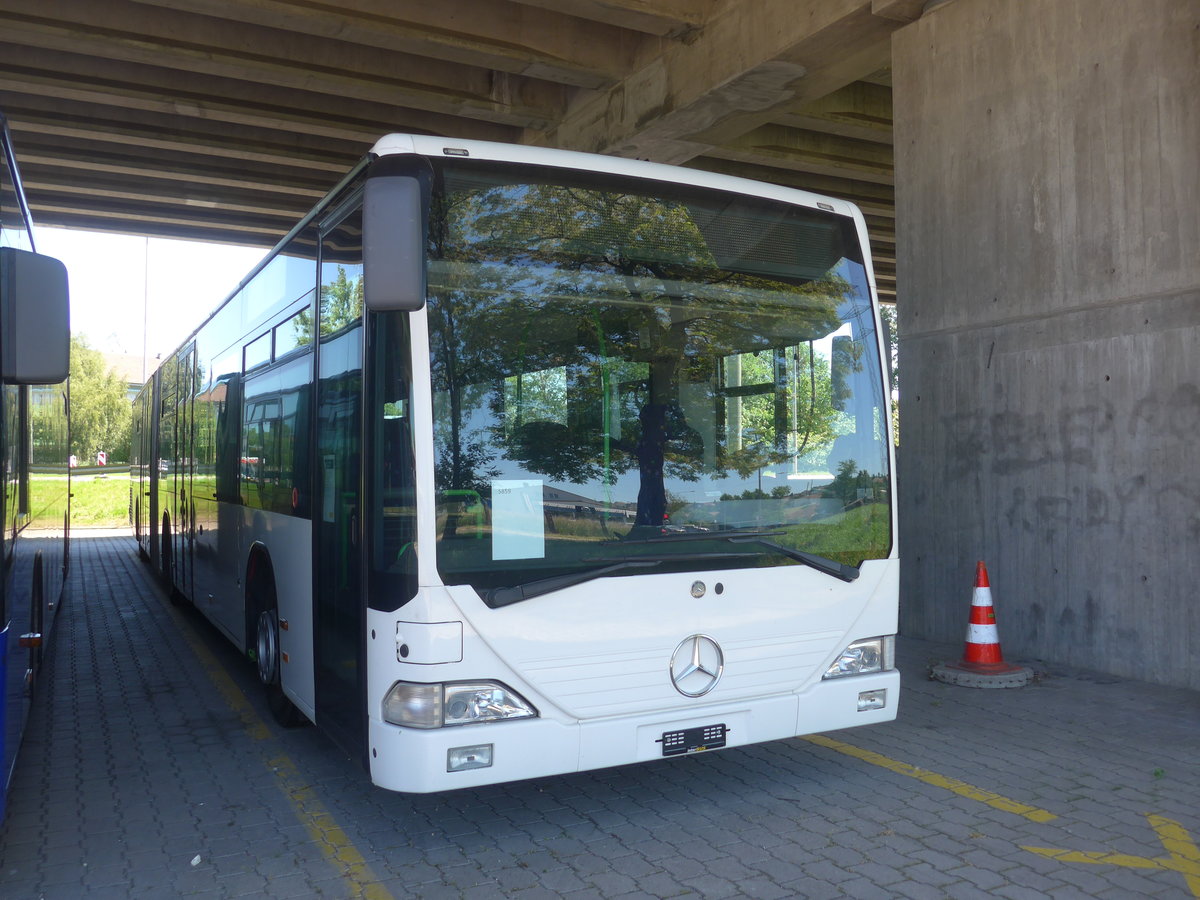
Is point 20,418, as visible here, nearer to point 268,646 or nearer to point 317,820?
point 268,646

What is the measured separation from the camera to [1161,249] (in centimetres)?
704

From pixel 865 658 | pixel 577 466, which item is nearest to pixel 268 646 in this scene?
pixel 577 466

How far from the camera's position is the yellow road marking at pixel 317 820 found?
4020mm

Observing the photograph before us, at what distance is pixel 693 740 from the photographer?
440 centimetres

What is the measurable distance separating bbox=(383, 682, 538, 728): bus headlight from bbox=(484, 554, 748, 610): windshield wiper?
1.11 feet

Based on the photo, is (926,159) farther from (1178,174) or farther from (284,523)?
(284,523)

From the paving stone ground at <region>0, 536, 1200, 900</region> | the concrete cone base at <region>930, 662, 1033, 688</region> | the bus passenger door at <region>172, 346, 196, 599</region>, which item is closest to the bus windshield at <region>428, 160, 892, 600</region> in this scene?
the paving stone ground at <region>0, 536, 1200, 900</region>

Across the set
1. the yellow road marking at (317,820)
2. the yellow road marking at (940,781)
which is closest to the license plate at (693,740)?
the yellow road marking at (940,781)

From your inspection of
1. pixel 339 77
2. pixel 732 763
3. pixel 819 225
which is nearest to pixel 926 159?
pixel 819 225

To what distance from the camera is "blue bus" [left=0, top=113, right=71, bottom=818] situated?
12.5 ft

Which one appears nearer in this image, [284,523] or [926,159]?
[284,523]

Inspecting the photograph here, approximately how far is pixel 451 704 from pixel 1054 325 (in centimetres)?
589

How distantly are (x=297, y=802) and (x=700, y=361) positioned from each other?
9.43 ft

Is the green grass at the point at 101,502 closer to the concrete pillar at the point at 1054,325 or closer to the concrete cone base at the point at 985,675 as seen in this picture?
the concrete pillar at the point at 1054,325
